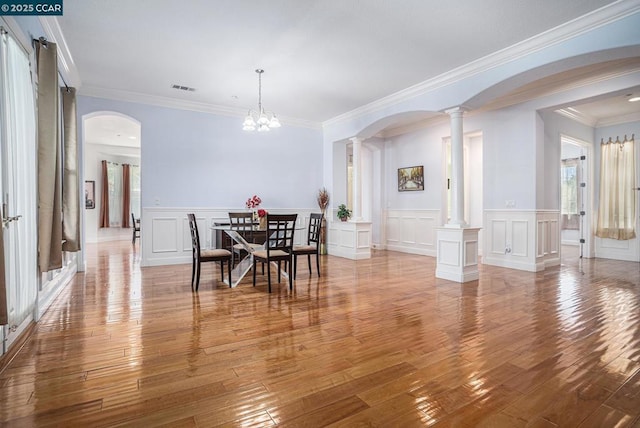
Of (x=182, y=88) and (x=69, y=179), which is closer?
(x=69, y=179)

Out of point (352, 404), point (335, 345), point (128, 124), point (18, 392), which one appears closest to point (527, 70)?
point (335, 345)

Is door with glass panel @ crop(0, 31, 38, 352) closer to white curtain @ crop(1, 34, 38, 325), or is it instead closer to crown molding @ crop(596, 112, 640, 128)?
white curtain @ crop(1, 34, 38, 325)

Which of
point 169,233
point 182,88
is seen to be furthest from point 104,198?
point 182,88

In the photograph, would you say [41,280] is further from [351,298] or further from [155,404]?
[351,298]

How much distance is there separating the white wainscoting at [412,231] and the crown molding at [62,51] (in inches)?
276

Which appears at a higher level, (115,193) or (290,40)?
(290,40)

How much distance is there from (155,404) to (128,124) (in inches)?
329

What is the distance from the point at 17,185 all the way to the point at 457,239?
503 centimetres

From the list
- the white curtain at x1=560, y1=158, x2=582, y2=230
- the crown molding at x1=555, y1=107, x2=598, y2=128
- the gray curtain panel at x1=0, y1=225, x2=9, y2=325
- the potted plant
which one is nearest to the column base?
the potted plant

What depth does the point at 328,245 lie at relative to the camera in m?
8.06

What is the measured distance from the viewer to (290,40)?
4012mm

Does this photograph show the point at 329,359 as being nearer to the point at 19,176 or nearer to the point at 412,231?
the point at 19,176

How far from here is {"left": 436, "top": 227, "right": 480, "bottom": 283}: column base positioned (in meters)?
4.92

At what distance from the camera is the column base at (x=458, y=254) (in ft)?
16.1
